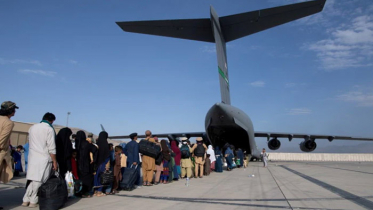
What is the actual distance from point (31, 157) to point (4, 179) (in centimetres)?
45

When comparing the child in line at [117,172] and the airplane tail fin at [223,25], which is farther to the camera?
the airplane tail fin at [223,25]

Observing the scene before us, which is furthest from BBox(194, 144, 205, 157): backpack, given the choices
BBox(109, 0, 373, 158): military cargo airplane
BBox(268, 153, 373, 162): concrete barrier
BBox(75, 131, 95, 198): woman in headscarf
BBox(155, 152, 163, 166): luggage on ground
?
BBox(268, 153, 373, 162): concrete barrier

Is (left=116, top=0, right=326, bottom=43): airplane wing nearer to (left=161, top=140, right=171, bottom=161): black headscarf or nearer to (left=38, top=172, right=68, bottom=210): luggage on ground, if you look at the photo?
(left=161, top=140, right=171, bottom=161): black headscarf

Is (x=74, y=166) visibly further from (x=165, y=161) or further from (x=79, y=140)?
(x=165, y=161)

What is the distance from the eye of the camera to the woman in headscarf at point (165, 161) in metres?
7.71

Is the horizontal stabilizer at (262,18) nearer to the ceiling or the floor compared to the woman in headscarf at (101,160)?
nearer to the ceiling

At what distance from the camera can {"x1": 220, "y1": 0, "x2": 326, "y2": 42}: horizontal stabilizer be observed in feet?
33.4

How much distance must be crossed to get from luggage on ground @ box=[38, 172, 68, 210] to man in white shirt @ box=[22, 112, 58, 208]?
174 mm

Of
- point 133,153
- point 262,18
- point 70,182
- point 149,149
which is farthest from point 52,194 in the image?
point 262,18

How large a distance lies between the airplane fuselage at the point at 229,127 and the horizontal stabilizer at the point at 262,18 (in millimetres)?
3520

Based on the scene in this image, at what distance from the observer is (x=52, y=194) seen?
4066mm

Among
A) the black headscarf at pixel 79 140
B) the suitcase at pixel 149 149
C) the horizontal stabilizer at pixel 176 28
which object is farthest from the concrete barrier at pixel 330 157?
the black headscarf at pixel 79 140

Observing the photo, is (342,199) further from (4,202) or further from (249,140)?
(249,140)

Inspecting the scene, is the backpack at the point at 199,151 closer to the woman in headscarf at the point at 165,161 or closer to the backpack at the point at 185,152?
the backpack at the point at 185,152
